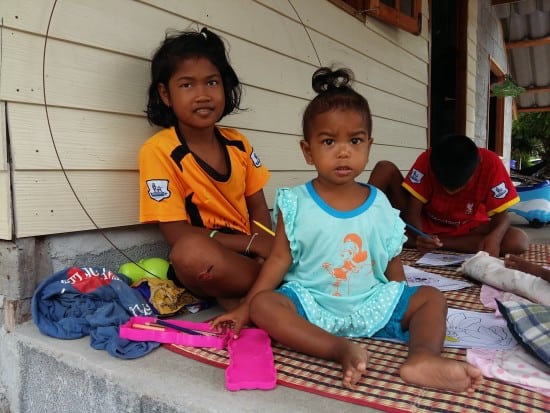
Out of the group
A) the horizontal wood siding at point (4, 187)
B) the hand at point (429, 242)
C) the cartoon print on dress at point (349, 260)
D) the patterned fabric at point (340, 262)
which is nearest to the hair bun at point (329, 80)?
the patterned fabric at point (340, 262)

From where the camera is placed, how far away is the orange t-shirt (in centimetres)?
170

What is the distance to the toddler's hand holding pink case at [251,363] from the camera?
1075 millimetres

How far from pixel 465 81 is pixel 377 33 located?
222cm

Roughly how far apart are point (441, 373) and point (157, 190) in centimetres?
112

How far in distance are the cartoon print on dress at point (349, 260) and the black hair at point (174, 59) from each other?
0.90 m

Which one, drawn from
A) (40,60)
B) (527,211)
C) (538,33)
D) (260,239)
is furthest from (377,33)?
(538,33)

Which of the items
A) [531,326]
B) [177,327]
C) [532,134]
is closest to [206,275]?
[177,327]

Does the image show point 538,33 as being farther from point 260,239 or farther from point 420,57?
point 260,239

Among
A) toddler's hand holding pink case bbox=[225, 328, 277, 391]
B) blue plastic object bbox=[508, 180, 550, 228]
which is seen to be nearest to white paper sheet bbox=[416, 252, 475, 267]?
toddler's hand holding pink case bbox=[225, 328, 277, 391]

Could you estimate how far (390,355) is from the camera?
1.27m

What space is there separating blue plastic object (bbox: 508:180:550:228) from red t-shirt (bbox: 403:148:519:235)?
1958 mm

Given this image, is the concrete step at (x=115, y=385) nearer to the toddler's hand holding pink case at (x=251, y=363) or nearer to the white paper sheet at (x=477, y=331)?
the toddler's hand holding pink case at (x=251, y=363)

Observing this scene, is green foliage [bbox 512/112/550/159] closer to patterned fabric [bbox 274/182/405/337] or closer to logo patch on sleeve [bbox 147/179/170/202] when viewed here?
patterned fabric [bbox 274/182/405/337]

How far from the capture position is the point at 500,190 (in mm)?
2535
